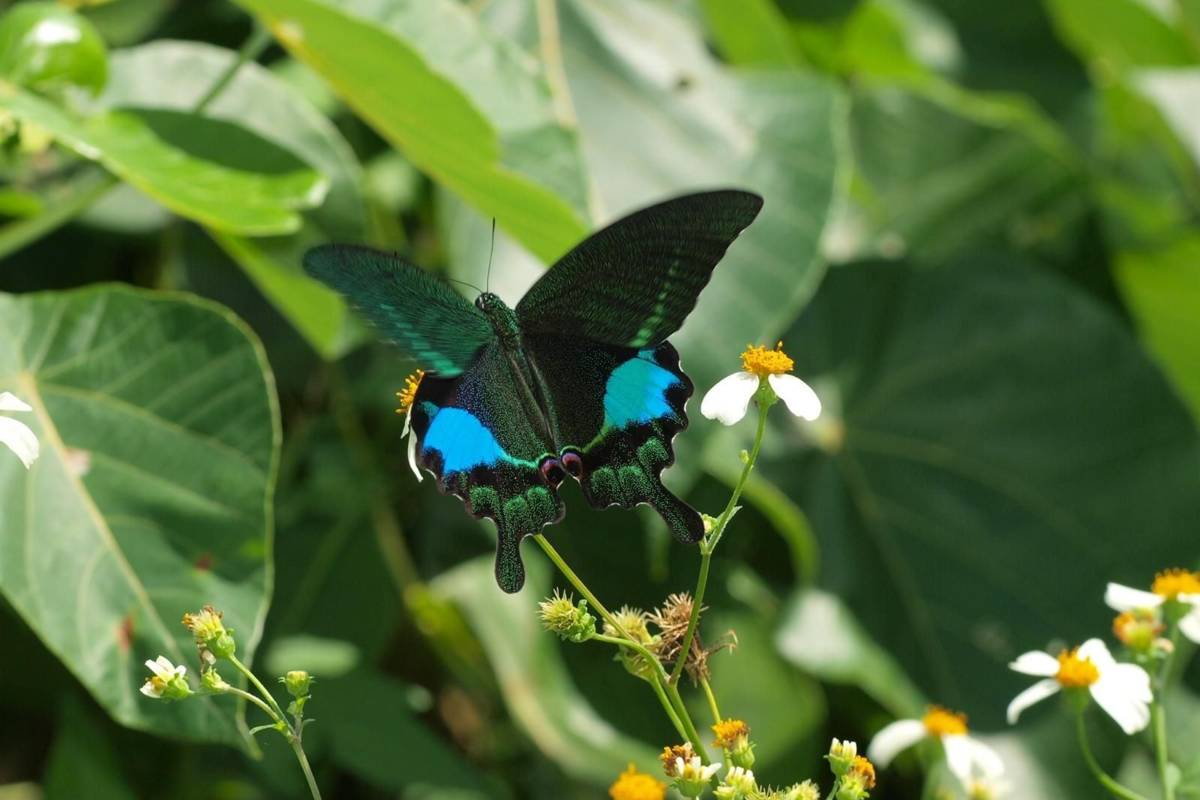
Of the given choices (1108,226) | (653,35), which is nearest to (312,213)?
(653,35)

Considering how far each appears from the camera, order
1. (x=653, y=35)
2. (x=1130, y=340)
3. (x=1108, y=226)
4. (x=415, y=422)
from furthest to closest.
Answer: (x=1108, y=226) → (x=1130, y=340) → (x=653, y=35) → (x=415, y=422)

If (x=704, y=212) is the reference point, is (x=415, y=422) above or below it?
below

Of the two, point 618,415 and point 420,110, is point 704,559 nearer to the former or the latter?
point 618,415

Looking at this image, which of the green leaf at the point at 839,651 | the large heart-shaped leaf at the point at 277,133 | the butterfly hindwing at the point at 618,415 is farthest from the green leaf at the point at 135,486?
the green leaf at the point at 839,651

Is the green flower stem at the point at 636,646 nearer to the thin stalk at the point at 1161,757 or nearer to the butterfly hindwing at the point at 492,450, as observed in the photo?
the butterfly hindwing at the point at 492,450

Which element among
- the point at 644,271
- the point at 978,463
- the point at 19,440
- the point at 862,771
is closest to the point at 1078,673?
the point at 862,771

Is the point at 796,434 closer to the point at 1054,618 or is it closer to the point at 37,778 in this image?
the point at 1054,618

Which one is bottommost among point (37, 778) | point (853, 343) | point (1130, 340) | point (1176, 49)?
point (37, 778)
